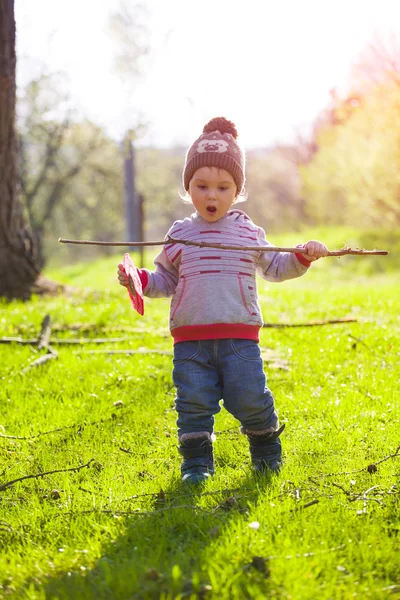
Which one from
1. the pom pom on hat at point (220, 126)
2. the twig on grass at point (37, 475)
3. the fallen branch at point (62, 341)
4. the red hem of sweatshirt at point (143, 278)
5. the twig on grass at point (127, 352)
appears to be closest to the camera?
the twig on grass at point (37, 475)

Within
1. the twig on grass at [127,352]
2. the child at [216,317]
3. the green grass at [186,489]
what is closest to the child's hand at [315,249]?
the child at [216,317]

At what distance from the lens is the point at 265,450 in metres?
3.36

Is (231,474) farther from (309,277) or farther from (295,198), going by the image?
(295,198)

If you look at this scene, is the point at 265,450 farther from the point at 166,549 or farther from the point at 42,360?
the point at 42,360

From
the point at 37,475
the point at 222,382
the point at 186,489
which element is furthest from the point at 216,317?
the point at 37,475

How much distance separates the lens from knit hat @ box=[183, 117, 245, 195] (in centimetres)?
338

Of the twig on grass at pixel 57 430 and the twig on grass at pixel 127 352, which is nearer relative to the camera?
the twig on grass at pixel 57 430

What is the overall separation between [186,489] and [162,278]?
1.19 metres

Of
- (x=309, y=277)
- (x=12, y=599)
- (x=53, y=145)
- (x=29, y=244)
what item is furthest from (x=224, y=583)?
(x=53, y=145)

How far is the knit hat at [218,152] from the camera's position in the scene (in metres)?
3.38

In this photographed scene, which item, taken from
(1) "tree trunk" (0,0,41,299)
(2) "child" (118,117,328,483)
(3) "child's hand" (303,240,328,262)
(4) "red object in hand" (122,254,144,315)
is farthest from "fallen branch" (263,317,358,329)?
(1) "tree trunk" (0,0,41,299)

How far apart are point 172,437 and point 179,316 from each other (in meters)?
0.90

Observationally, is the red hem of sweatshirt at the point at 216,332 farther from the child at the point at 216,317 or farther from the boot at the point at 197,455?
the boot at the point at 197,455

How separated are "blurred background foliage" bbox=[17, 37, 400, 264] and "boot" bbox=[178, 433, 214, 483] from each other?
6.58 m
